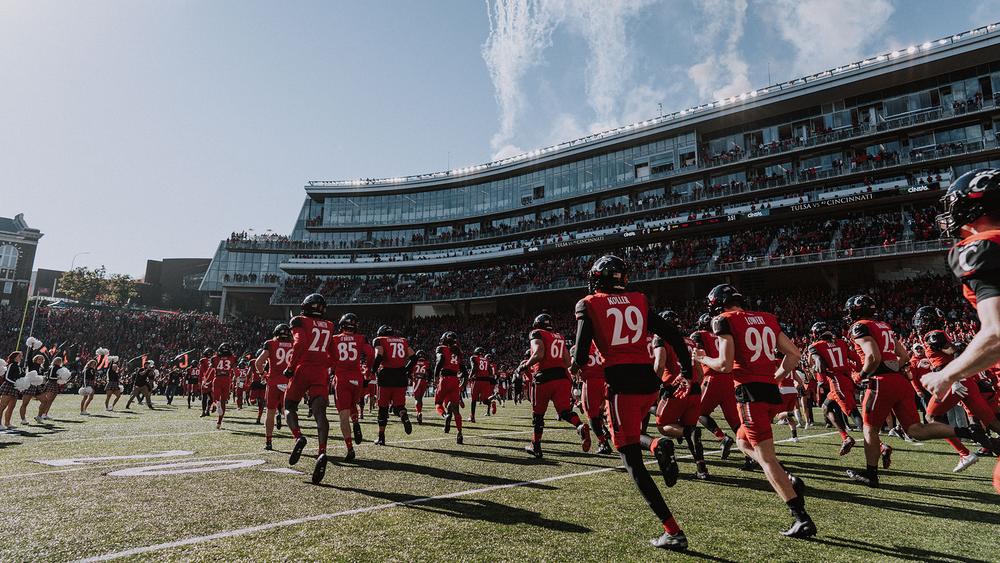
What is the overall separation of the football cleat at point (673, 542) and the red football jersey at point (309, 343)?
4988mm

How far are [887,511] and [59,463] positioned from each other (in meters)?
10.5

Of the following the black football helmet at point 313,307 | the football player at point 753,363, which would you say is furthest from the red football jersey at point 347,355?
the football player at point 753,363

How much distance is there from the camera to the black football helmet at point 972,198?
279 cm

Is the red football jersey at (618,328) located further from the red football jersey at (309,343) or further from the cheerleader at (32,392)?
the cheerleader at (32,392)

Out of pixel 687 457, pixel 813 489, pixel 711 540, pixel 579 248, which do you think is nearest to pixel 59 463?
pixel 711 540

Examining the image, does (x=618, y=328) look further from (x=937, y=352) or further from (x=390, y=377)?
(x=937, y=352)

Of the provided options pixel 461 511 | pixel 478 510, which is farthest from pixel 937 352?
pixel 461 511

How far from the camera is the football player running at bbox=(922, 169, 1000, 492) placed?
2.38 m

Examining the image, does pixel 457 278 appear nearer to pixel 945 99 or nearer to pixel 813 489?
pixel 945 99

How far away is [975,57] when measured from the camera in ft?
119

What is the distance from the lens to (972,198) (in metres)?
2.85

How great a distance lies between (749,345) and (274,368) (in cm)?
827

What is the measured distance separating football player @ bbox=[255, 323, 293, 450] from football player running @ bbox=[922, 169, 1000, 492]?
8.36 meters

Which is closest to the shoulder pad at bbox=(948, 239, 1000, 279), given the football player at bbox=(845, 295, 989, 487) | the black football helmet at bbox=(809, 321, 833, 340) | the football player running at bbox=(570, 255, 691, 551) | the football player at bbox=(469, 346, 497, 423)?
the football player running at bbox=(570, 255, 691, 551)
